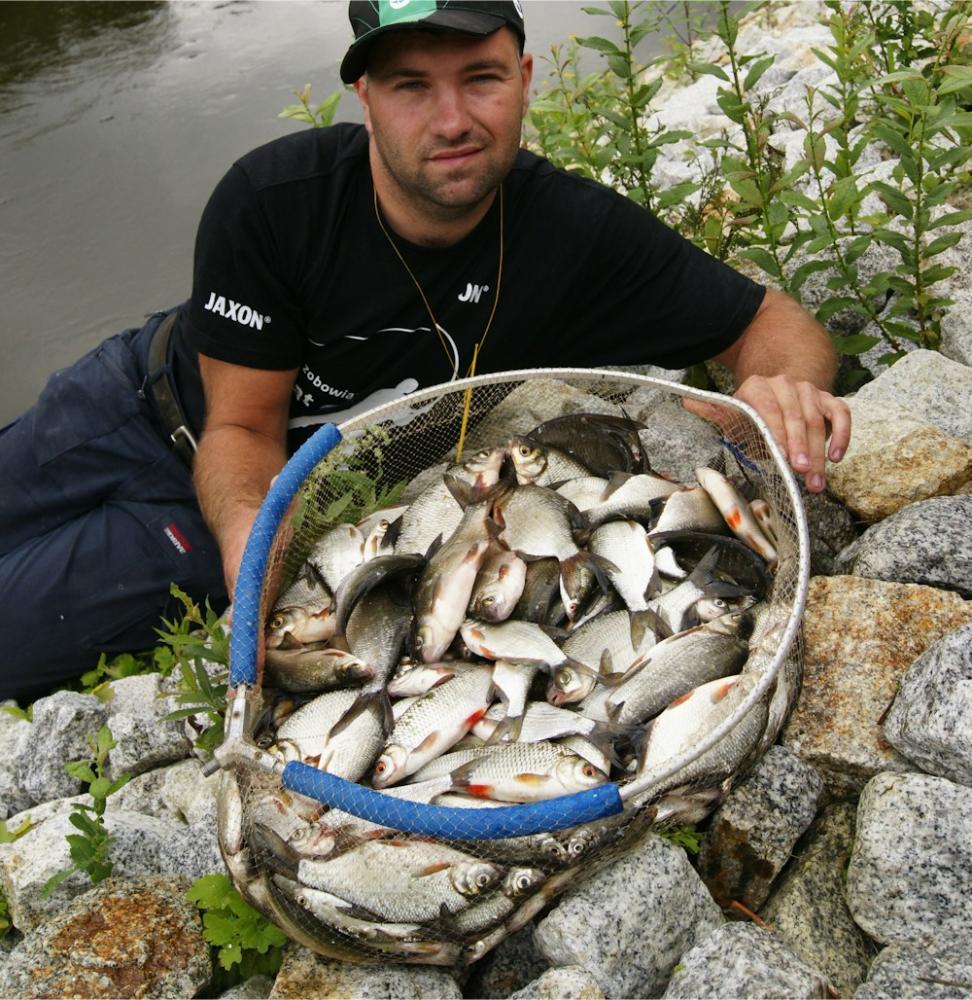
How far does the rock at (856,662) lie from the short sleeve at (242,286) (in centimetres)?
198

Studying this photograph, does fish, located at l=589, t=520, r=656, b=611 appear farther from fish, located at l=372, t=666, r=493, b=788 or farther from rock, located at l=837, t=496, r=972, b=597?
rock, located at l=837, t=496, r=972, b=597

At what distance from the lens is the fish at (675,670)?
265 centimetres

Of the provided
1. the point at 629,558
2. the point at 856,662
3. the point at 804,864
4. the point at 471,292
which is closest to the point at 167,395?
the point at 471,292

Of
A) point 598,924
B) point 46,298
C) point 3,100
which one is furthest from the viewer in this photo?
point 3,100

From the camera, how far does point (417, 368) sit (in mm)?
3959

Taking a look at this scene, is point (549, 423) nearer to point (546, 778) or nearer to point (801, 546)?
point (801, 546)

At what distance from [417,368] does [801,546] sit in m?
1.79

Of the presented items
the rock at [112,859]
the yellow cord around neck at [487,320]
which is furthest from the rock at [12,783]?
the yellow cord around neck at [487,320]

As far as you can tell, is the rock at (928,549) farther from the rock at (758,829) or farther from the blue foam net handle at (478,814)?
the blue foam net handle at (478,814)

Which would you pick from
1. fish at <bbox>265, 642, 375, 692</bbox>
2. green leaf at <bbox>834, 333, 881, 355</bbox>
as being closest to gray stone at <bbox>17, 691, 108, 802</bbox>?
fish at <bbox>265, 642, 375, 692</bbox>

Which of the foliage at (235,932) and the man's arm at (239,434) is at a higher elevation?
the man's arm at (239,434)

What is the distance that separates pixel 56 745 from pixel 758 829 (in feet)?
7.93

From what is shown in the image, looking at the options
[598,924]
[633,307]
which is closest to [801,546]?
[598,924]

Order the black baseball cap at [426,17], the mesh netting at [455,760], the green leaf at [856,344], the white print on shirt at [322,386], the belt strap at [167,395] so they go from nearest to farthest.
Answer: the mesh netting at [455,760]
the black baseball cap at [426,17]
the white print on shirt at [322,386]
the green leaf at [856,344]
the belt strap at [167,395]
